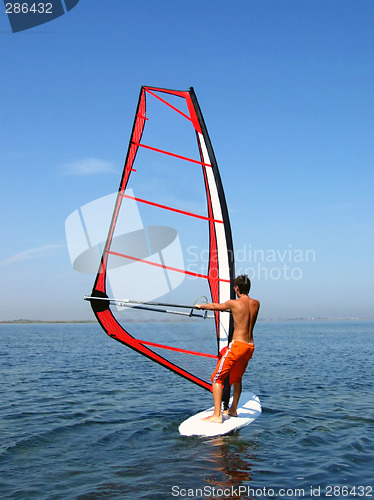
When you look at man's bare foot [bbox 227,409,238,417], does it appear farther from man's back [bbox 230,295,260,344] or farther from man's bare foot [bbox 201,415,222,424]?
→ man's back [bbox 230,295,260,344]

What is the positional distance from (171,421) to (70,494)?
3.13 meters

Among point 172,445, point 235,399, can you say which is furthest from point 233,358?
point 172,445

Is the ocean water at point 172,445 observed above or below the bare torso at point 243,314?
below

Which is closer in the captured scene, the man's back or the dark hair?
the man's back

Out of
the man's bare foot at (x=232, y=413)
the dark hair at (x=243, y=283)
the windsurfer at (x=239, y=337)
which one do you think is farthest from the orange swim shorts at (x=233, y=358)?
the man's bare foot at (x=232, y=413)

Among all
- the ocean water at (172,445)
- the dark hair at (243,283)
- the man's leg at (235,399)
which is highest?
the dark hair at (243,283)

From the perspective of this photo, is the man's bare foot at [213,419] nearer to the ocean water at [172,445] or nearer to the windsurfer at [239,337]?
the windsurfer at [239,337]

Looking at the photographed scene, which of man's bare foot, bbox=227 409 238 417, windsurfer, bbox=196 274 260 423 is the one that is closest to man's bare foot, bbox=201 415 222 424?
windsurfer, bbox=196 274 260 423

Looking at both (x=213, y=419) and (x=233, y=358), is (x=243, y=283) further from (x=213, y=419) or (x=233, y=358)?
(x=213, y=419)

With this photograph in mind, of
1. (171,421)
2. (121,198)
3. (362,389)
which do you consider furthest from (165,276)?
(362,389)

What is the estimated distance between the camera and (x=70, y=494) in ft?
14.9

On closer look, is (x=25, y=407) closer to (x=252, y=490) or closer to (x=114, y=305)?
(x=114, y=305)

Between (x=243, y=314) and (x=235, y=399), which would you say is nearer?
(x=243, y=314)

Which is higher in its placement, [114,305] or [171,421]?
[114,305]
